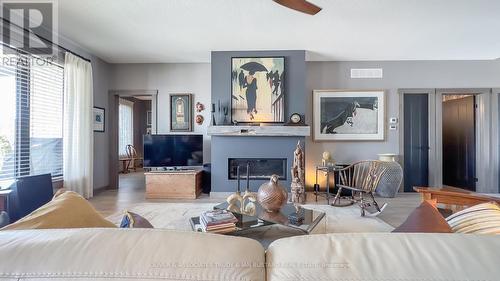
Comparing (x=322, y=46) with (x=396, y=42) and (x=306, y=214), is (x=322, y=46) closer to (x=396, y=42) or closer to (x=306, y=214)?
(x=396, y=42)

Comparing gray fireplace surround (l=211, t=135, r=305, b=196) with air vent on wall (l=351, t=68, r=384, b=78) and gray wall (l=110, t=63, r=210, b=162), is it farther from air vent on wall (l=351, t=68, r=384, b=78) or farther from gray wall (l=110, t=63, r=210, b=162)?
air vent on wall (l=351, t=68, r=384, b=78)

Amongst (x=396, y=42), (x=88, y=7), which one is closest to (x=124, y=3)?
(x=88, y=7)

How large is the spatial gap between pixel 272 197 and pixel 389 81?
4.13 m

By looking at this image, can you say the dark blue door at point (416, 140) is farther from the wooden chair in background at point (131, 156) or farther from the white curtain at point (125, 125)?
the white curtain at point (125, 125)

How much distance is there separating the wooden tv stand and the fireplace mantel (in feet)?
2.95

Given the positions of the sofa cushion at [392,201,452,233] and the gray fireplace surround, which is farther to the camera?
the gray fireplace surround

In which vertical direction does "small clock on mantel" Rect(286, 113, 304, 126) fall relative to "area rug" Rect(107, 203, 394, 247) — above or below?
above

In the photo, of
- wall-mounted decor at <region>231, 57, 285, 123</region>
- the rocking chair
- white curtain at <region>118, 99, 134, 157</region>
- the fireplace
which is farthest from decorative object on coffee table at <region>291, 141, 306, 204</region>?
white curtain at <region>118, 99, 134, 157</region>

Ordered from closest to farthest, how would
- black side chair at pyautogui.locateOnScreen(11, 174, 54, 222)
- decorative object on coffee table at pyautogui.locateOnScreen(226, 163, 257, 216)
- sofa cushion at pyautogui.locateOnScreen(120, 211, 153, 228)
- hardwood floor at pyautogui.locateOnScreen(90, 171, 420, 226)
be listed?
sofa cushion at pyautogui.locateOnScreen(120, 211, 153, 228), black side chair at pyautogui.locateOnScreen(11, 174, 54, 222), decorative object on coffee table at pyautogui.locateOnScreen(226, 163, 257, 216), hardwood floor at pyautogui.locateOnScreen(90, 171, 420, 226)

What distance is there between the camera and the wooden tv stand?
4.73 meters

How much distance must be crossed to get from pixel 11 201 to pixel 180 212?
1781 millimetres

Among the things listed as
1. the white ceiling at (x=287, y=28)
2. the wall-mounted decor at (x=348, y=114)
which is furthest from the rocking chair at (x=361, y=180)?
the white ceiling at (x=287, y=28)

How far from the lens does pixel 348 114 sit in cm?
528

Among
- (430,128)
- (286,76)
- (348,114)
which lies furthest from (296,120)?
(430,128)
